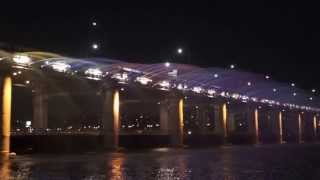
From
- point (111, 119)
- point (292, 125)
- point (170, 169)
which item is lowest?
point (170, 169)

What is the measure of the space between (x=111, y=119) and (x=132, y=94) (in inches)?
924

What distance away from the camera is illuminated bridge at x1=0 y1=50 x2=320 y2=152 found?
226 feet

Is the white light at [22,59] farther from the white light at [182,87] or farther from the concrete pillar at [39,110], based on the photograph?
the white light at [182,87]

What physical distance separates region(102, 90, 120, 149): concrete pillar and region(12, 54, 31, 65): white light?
1815 centimetres

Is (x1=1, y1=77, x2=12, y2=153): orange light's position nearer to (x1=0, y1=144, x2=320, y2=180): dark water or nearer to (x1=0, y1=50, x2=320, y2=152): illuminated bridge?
(x1=0, y1=50, x2=320, y2=152): illuminated bridge

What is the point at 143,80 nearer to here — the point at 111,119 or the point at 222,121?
the point at 111,119

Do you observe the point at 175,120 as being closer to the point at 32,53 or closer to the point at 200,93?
the point at 200,93

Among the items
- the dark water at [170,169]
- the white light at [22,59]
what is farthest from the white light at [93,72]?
the dark water at [170,169]

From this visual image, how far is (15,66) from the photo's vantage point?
6066 centimetres

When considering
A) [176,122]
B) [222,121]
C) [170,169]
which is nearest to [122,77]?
[176,122]

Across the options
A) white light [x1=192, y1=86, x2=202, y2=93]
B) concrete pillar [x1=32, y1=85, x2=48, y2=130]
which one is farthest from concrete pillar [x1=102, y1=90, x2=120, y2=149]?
white light [x1=192, y1=86, x2=202, y2=93]

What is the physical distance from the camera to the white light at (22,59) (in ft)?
196

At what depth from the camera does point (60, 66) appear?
7056 centimetres

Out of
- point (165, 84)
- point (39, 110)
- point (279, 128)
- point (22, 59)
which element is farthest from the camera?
point (279, 128)
